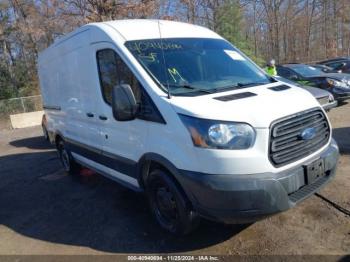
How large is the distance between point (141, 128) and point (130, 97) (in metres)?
0.39

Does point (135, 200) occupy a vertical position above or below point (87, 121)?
below

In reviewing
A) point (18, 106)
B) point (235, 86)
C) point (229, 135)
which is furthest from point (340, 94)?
point (18, 106)

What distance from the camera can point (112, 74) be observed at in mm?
4438

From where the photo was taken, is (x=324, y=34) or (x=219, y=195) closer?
(x=219, y=195)

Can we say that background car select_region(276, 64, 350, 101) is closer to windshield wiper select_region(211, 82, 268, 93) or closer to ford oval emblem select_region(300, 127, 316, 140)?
windshield wiper select_region(211, 82, 268, 93)

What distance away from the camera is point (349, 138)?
23.0 ft

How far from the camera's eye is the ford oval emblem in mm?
3427

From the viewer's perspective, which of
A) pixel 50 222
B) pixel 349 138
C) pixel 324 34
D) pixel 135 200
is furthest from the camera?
pixel 324 34

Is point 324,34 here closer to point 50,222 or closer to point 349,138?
point 349,138

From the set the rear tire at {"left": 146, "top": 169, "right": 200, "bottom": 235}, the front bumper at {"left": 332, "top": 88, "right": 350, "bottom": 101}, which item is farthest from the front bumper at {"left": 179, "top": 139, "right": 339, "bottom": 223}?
the front bumper at {"left": 332, "top": 88, "right": 350, "bottom": 101}

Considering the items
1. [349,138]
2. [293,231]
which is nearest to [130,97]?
[293,231]

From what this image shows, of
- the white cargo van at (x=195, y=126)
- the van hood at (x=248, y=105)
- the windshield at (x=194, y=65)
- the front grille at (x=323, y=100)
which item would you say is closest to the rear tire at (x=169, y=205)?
the white cargo van at (x=195, y=126)

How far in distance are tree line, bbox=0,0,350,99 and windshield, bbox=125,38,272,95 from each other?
18685 millimetres

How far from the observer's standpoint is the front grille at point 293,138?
127 inches
